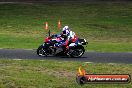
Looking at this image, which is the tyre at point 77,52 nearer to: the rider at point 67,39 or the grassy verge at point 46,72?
the rider at point 67,39

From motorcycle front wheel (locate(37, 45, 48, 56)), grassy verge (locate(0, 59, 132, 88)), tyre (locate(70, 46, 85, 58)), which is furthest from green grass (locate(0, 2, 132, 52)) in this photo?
grassy verge (locate(0, 59, 132, 88))

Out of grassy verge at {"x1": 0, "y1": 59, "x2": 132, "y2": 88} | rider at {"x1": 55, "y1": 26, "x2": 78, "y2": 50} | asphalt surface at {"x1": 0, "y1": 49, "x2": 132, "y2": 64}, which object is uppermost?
rider at {"x1": 55, "y1": 26, "x2": 78, "y2": 50}

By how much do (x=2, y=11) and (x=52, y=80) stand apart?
36.3 metres

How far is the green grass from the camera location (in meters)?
32.3

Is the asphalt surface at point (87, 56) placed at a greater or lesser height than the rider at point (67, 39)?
lesser

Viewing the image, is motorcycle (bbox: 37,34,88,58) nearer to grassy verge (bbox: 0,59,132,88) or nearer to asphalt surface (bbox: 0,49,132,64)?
asphalt surface (bbox: 0,49,132,64)

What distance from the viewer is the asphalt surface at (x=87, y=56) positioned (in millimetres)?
20677

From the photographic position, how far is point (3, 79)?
48.9 ft

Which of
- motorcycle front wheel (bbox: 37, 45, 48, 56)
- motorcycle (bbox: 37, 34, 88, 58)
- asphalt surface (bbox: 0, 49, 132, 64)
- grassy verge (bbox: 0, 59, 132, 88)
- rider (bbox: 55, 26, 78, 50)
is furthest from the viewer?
motorcycle front wheel (bbox: 37, 45, 48, 56)

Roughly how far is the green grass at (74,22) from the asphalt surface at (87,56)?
11.1 ft

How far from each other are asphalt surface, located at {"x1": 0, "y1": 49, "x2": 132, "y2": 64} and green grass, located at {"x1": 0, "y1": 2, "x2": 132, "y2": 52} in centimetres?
338

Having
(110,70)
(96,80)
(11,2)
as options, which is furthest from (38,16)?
(96,80)

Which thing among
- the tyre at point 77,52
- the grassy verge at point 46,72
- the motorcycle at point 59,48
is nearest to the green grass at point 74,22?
the tyre at point 77,52

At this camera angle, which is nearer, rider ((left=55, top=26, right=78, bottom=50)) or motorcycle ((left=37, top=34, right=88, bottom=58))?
rider ((left=55, top=26, right=78, bottom=50))
